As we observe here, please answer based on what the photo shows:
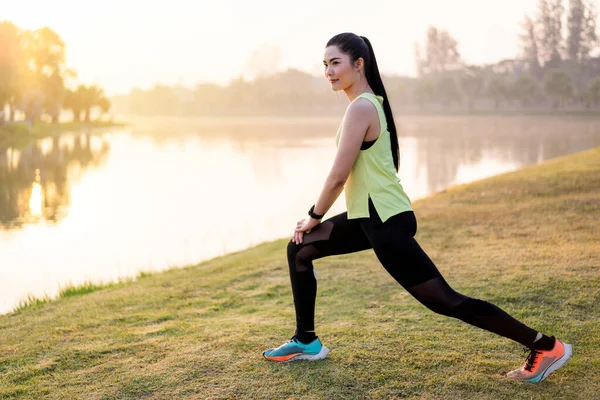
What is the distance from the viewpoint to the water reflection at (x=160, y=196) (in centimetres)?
933

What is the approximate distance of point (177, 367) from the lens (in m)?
3.31

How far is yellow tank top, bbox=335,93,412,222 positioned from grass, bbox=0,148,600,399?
2.87 ft

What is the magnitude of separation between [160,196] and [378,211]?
13612mm

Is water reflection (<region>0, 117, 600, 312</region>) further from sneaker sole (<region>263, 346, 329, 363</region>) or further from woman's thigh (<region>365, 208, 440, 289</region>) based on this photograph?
woman's thigh (<region>365, 208, 440, 289</region>)

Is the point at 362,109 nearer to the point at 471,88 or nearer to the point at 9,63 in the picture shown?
the point at 9,63

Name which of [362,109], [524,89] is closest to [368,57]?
[362,109]

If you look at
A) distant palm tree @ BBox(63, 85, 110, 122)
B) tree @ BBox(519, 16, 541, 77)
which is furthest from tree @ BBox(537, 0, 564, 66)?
distant palm tree @ BBox(63, 85, 110, 122)

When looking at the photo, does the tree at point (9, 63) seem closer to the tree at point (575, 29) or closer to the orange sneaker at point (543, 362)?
the orange sneaker at point (543, 362)

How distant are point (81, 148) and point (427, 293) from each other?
31.4 metres

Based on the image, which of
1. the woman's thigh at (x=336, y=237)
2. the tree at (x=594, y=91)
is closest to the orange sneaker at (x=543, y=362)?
the woman's thigh at (x=336, y=237)

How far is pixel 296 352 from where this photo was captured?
10.7ft

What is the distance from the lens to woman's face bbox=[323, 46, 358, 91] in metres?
2.86

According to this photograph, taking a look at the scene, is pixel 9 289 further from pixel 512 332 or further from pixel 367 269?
pixel 512 332

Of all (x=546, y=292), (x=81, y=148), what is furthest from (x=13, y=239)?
(x=81, y=148)
